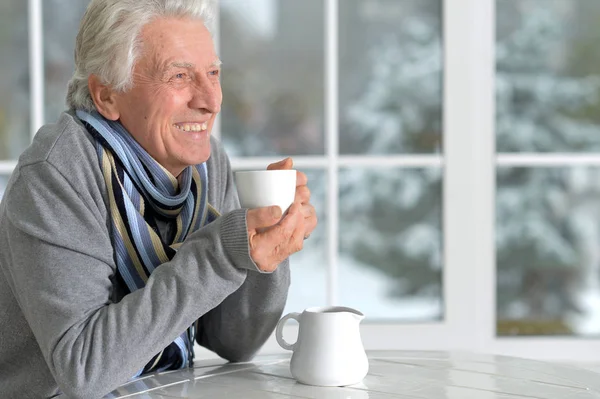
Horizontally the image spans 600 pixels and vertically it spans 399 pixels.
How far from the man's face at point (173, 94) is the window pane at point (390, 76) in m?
1.31

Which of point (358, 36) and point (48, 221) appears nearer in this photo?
point (48, 221)

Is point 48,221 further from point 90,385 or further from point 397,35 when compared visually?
point 397,35

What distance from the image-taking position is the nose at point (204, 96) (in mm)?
1727

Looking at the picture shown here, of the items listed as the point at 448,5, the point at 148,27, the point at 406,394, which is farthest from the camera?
the point at 448,5

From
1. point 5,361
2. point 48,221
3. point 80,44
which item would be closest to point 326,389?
point 48,221

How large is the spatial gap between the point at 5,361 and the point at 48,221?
36cm

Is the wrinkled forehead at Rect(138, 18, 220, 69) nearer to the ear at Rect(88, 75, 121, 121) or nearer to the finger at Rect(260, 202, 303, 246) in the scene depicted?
the ear at Rect(88, 75, 121, 121)

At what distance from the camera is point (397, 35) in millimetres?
3057

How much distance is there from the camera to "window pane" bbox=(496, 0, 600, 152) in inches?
123

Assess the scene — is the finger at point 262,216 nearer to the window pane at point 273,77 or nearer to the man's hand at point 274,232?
the man's hand at point 274,232

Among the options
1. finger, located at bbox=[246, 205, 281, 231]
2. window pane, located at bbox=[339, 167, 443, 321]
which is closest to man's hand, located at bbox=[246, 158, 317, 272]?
finger, located at bbox=[246, 205, 281, 231]

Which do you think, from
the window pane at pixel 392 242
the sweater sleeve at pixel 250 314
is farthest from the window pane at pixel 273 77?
the sweater sleeve at pixel 250 314

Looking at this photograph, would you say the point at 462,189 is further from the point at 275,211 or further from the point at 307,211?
the point at 275,211

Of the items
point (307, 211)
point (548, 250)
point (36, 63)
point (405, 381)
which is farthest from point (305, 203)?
point (548, 250)
